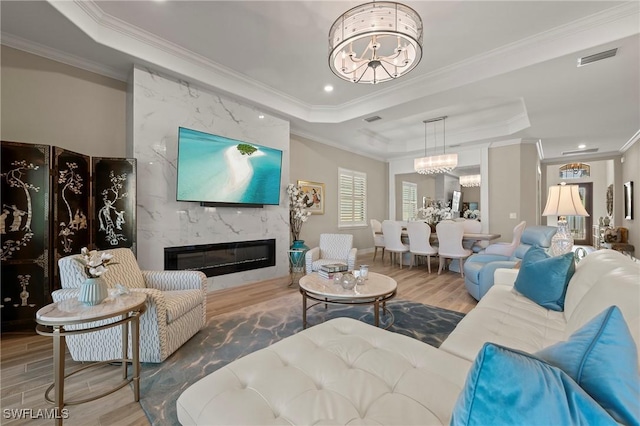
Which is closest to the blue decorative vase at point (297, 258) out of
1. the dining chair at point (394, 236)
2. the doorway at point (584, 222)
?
the dining chair at point (394, 236)

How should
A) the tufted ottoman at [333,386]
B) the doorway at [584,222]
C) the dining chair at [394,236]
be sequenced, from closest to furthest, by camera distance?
1. the tufted ottoman at [333,386]
2. the dining chair at [394,236]
3. the doorway at [584,222]

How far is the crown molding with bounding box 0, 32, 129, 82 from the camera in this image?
9.47 feet

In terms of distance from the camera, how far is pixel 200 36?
3.20m

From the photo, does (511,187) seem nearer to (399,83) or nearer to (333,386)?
(399,83)

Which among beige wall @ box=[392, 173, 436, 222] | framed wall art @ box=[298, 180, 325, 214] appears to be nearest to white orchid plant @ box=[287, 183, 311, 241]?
framed wall art @ box=[298, 180, 325, 214]

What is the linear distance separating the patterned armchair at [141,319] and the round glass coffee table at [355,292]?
3.57ft

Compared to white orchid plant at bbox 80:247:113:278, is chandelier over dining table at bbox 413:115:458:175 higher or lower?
higher

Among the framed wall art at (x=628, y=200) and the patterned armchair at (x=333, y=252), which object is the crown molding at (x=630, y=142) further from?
the patterned armchair at (x=333, y=252)

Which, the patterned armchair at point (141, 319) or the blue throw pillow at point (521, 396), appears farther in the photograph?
the patterned armchair at point (141, 319)

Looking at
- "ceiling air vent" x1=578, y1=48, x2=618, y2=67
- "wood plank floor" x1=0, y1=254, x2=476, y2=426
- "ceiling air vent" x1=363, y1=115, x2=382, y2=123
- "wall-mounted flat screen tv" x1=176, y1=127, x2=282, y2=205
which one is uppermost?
"ceiling air vent" x1=578, y1=48, x2=618, y2=67

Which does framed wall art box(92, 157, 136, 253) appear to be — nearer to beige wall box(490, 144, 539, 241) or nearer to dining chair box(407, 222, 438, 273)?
dining chair box(407, 222, 438, 273)

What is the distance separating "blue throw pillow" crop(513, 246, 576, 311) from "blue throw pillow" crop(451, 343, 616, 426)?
6.26 feet

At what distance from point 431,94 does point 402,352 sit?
366 cm

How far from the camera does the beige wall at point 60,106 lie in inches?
115
